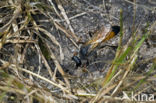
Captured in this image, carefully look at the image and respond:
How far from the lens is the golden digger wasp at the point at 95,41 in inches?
83.9

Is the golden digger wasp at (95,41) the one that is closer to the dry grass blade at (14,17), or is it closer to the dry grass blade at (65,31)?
the dry grass blade at (65,31)

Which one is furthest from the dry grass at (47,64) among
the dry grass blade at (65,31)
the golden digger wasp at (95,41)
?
the golden digger wasp at (95,41)

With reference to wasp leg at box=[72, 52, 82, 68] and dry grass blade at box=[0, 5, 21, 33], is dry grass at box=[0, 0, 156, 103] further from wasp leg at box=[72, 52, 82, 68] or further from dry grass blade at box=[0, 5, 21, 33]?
wasp leg at box=[72, 52, 82, 68]

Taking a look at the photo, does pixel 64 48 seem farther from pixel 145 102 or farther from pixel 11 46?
pixel 145 102

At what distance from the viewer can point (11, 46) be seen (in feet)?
6.86

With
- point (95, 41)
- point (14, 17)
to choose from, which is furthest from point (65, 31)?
point (14, 17)

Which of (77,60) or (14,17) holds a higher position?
(14,17)

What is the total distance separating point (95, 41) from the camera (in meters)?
2.18

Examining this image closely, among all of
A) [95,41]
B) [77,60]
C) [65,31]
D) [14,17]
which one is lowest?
[77,60]

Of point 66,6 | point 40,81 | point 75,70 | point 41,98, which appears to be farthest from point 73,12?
point 41,98

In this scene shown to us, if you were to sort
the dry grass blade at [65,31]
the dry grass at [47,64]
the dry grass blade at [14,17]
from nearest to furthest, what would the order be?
1. the dry grass at [47,64]
2. the dry grass blade at [14,17]
3. the dry grass blade at [65,31]

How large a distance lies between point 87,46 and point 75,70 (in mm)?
235

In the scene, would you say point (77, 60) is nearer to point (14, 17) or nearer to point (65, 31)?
point (65, 31)

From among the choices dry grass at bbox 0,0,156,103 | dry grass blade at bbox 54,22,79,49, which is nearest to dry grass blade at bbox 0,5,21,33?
dry grass at bbox 0,0,156,103
